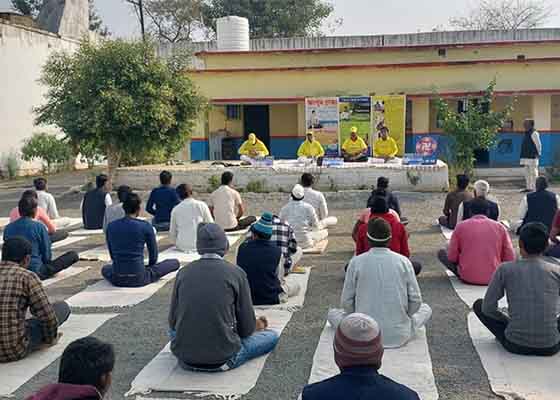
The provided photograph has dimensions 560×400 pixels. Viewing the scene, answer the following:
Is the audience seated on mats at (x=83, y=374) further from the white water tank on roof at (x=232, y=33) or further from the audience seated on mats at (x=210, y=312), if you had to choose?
the white water tank on roof at (x=232, y=33)

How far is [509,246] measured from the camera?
803cm

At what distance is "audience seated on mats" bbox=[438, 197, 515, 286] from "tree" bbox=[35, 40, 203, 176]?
11.3 m

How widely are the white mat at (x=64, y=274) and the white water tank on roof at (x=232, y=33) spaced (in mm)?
19645

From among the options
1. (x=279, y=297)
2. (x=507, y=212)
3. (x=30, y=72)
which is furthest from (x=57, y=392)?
(x=30, y=72)

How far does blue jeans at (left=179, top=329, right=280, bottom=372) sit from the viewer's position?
5.68 metres

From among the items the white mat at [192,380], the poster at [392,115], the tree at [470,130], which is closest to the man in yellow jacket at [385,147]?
the tree at [470,130]

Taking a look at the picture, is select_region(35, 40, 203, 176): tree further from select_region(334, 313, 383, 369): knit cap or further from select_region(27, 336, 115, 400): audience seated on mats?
select_region(334, 313, 383, 369): knit cap

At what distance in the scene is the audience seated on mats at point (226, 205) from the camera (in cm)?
1261

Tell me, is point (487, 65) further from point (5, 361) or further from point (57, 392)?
point (57, 392)

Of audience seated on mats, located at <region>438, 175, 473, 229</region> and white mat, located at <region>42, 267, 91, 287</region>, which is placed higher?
audience seated on mats, located at <region>438, 175, 473, 229</region>

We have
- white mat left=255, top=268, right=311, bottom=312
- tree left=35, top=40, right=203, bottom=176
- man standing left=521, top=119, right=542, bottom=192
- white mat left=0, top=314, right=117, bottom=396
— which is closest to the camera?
white mat left=0, top=314, right=117, bottom=396

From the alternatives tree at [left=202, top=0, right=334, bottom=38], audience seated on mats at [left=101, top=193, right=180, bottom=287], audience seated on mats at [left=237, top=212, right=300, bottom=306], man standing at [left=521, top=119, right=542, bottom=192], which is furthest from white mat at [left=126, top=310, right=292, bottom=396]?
tree at [left=202, top=0, right=334, bottom=38]

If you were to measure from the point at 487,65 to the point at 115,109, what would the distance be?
40.2 ft

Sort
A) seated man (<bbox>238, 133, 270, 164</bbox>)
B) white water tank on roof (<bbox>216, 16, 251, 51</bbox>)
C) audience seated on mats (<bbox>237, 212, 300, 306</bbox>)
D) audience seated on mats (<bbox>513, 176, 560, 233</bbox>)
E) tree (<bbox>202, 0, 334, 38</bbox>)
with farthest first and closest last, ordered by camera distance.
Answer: tree (<bbox>202, 0, 334, 38</bbox>) → white water tank on roof (<bbox>216, 16, 251, 51</bbox>) → seated man (<bbox>238, 133, 270, 164</bbox>) → audience seated on mats (<bbox>513, 176, 560, 233</bbox>) → audience seated on mats (<bbox>237, 212, 300, 306</bbox>)
